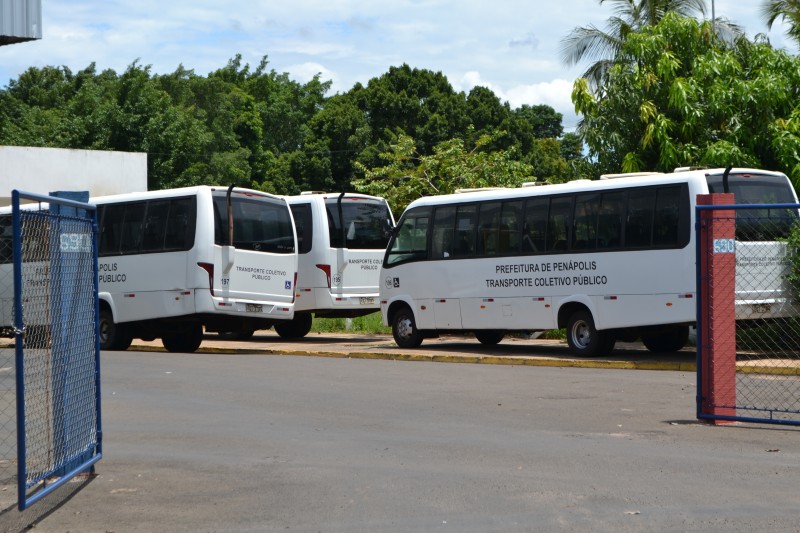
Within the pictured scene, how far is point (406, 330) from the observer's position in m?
22.6

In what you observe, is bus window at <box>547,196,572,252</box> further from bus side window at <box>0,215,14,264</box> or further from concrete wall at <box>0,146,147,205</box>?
concrete wall at <box>0,146,147,205</box>

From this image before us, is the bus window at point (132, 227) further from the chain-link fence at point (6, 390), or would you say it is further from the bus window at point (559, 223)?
the bus window at point (559, 223)

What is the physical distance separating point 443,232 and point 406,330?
200 centimetres

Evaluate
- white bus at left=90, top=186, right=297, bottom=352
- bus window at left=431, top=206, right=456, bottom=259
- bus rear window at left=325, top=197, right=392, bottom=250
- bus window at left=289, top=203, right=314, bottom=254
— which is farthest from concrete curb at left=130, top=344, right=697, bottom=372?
bus rear window at left=325, top=197, right=392, bottom=250

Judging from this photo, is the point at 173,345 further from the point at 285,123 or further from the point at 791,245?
the point at 285,123

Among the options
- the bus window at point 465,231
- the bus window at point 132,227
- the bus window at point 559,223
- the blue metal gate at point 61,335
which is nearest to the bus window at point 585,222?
the bus window at point 559,223

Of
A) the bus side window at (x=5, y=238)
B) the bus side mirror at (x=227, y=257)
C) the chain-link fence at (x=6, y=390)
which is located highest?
the bus side window at (x=5, y=238)

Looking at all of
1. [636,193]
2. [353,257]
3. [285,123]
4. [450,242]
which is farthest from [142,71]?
[636,193]

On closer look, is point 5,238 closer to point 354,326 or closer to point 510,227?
point 354,326

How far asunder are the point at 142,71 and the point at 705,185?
45.1 m

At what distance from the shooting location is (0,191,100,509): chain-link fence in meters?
7.86

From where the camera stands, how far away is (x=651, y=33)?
24.8 metres

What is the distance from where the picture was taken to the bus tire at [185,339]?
22.3 metres

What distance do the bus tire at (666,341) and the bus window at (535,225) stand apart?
2.51 meters
